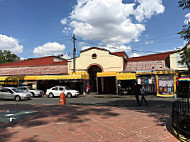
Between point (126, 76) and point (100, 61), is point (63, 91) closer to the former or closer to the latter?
point (100, 61)

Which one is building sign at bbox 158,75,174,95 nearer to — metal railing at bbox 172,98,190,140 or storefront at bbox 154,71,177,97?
storefront at bbox 154,71,177,97

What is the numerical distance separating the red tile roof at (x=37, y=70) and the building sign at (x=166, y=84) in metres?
14.9

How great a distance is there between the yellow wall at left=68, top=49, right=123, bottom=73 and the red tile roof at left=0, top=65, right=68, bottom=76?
257 cm

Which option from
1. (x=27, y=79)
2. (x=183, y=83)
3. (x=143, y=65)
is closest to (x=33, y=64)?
(x=27, y=79)

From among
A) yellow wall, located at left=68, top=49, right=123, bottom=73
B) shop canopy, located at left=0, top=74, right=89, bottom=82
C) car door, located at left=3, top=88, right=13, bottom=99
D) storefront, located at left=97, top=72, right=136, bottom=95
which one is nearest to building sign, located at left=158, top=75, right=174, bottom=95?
storefront, located at left=97, top=72, right=136, bottom=95

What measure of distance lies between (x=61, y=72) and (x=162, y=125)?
21697 mm

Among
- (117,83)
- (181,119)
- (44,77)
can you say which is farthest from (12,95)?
(181,119)

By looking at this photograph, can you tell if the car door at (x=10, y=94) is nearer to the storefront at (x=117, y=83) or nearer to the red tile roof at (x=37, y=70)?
the red tile roof at (x=37, y=70)

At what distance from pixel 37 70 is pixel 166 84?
22.0 metres

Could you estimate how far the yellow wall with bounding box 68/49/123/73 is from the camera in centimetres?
2280

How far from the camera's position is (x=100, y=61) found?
78.1ft

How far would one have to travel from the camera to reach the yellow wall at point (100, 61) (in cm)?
2280

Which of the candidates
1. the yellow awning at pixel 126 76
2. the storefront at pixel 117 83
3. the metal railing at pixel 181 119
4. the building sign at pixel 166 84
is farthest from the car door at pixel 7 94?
the building sign at pixel 166 84

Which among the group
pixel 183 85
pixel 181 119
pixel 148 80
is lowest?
pixel 181 119
